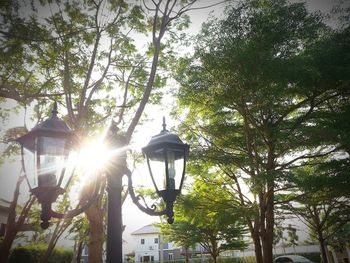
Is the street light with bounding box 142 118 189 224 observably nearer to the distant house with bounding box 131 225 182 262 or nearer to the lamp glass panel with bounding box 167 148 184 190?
the lamp glass panel with bounding box 167 148 184 190

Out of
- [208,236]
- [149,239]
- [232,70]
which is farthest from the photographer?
[149,239]

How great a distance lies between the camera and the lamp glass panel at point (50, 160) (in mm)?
3293

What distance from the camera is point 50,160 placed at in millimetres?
3355

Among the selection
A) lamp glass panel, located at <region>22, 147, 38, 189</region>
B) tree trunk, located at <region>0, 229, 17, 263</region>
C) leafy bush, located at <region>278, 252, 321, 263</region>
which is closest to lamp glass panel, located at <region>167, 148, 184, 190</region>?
lamp glass panel, located at <region>22, 147, 38, 189</region>

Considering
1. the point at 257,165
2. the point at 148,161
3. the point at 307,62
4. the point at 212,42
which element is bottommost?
the point at 148,161

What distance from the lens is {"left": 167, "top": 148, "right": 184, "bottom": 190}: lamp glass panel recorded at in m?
3.91

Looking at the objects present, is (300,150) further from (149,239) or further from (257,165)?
(149,239)

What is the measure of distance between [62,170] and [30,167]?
1.37 ft

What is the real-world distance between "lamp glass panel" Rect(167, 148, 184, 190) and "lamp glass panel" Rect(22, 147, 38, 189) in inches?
63.4

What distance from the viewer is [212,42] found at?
37.1ft

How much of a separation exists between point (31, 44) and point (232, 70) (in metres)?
6.73

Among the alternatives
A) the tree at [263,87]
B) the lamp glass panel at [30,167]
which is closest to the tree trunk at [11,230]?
the tree at [263,87]

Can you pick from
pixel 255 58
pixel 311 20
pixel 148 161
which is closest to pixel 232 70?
A: pixel 255 58

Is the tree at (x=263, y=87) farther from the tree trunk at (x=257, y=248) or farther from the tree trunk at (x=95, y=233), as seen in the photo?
the tree trunk at (x=95, y=233)
